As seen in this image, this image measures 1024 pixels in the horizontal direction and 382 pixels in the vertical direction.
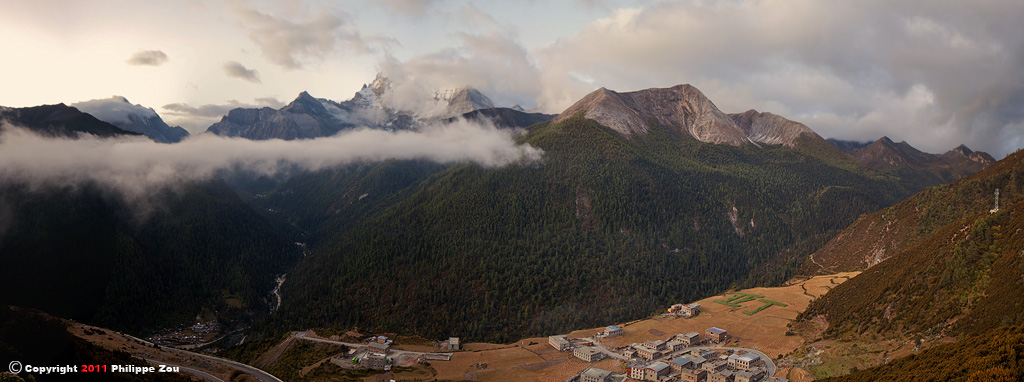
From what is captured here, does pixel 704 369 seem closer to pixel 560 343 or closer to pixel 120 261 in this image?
pixel 560 343

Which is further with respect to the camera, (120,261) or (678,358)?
(120,261)

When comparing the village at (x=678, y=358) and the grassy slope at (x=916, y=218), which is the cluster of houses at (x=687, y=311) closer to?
the village at (x=678, y=358)

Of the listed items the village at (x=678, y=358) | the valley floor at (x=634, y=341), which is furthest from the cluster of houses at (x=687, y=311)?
the village at (x=678, y=358)

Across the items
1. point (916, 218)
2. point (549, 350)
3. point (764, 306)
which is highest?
point (916, 218)

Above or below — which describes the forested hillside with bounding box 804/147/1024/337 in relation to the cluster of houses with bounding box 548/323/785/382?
above

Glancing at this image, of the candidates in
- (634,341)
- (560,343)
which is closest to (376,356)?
(560,343)

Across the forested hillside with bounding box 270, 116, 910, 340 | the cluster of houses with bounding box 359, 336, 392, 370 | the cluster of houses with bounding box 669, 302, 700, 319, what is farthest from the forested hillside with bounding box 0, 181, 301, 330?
the cluster of houses with bounding box 669, 302, 700, 319

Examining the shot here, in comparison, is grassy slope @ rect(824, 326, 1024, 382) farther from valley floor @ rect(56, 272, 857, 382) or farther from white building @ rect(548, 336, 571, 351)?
white building @ rect(548, 336, 571, 351)

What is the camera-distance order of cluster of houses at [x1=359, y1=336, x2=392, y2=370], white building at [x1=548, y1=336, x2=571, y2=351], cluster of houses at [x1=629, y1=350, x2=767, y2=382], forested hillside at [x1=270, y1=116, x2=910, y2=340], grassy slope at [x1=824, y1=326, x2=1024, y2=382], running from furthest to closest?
forested hillside at [x1=270, y1=116, x2=910, y2=340] < white building at [x1=548, y1=336, x2=571, y2=351] < cluster of houses at [x1=359, y1=336, x2=392, y2=370] < cluster of houses at [x1=629, y1=350, x2=767, y2=382] < grassy slope at [x1=824, y1=326, x2=1024, y2=382]

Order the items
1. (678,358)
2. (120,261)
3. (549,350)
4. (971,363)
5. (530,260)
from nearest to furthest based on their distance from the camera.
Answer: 1. (971,363)
2. (678,358)
3. (549,350)
4. (120,261)
5. (530,260)

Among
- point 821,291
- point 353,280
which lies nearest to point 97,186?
point 353,280

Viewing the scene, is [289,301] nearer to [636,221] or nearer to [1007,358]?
[636,221]
